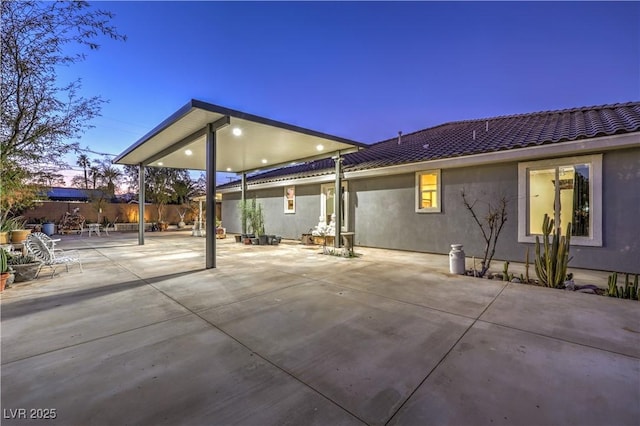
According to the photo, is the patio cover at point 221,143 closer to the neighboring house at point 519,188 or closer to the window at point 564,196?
the neighboring house at point 519,188

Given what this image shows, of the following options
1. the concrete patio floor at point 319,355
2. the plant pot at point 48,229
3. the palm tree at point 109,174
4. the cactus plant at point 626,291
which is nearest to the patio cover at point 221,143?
the concrete patio floor at point 319,355

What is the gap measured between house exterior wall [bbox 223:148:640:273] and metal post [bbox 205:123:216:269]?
18.3ft

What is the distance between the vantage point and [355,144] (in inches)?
334

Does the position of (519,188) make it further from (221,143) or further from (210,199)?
(221,143)

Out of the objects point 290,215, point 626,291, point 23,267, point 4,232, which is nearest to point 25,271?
point 23,267

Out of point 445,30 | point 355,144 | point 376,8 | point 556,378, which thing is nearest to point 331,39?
point 376,8

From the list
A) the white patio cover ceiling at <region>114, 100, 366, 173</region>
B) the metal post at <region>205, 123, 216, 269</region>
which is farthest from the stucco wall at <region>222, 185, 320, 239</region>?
the metal post at <region>205, 123, 216, 269</region>

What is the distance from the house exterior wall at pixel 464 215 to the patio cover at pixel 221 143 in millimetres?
2099

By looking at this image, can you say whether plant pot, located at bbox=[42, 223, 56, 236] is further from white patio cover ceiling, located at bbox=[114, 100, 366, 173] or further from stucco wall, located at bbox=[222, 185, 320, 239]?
stucco wall, located at bbox=[222, 185, 320, 239]

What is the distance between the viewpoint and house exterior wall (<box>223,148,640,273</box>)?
577cm

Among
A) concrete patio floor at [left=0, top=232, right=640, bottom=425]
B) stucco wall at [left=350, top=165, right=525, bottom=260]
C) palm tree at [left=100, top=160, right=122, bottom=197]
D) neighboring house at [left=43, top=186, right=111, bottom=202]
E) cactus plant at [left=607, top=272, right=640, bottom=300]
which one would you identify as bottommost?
concrete patio floor at [left=0, top=232, right=640, bottom=425]

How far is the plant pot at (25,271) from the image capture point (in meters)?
5.17

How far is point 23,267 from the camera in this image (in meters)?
5.21

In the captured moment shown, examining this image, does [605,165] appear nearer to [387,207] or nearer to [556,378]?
[387,207]
